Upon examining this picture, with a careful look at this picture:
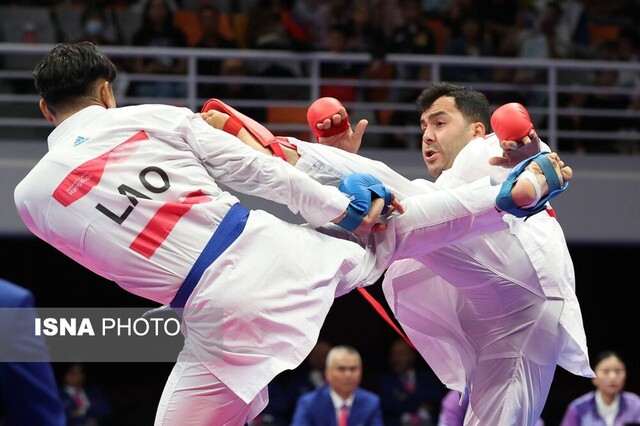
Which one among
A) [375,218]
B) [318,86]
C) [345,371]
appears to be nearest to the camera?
[375,218]

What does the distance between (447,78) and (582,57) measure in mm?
1367

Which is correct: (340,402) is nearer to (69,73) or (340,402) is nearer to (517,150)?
(517,150)

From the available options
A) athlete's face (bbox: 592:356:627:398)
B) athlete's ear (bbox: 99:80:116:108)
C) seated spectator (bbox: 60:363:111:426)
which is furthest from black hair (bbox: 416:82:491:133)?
seated spectator (bbox: 60:363:111:426)

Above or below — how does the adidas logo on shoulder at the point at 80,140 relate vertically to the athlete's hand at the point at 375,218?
above

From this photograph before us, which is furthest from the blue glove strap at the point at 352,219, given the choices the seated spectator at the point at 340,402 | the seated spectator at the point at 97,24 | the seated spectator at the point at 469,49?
the seated spectator at the point at 469,49

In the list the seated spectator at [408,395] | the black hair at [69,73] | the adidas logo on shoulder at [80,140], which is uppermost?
the black hair at [69,73]

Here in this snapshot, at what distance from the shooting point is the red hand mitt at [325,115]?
4305 mm

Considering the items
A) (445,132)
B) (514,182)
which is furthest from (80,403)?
(514,182)

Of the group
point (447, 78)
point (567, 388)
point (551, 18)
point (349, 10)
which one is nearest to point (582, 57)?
point (551, 18)

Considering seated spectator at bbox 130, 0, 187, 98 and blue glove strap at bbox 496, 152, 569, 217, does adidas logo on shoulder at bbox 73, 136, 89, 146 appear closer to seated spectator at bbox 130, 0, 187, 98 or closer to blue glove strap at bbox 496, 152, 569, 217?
blue glove strap at bbox 496, 152, 569, 217

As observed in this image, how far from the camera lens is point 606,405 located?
307 inches

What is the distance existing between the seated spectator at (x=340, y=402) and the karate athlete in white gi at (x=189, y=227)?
4.07m

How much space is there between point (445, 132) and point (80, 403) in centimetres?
488

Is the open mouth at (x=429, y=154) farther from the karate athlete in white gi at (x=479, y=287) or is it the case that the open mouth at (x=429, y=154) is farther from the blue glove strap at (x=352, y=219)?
the blue glove strap at (x=352, y=219)
